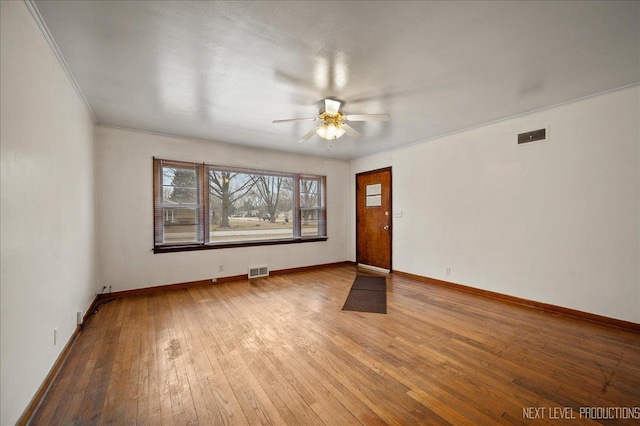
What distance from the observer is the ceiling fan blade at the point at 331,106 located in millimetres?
2926

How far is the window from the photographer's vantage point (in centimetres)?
434

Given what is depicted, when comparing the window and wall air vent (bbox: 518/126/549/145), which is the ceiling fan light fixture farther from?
wall air vent (bbox: 518/126/549/145)

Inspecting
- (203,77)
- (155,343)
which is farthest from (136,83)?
(155,343)

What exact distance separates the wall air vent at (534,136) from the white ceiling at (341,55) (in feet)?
1.03

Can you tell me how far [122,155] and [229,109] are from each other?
2080mm

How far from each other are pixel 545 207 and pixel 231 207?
194 inches

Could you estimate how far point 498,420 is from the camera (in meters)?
1.57

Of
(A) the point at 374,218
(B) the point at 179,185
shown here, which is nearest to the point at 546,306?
(A) the point at 374,218

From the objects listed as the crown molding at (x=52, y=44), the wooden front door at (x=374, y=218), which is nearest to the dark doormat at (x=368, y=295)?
the wooden front door at (x=374, y=218)

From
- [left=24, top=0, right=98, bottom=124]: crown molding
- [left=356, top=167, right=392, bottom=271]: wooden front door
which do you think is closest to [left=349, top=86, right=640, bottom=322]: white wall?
[left=356, top=167, right=392, bottom=271]: wooden front door

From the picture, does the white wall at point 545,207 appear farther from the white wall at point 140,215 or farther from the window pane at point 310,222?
the white wall at point 140,215

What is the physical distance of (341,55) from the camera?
2.15 metres

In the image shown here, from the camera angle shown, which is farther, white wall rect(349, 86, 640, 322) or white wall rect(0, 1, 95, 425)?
white wall rect(349, 86, 640, 322)

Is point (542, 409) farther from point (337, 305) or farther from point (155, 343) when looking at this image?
point (155, 343)
